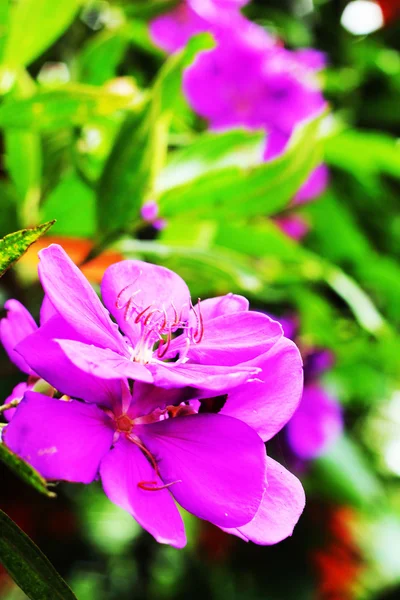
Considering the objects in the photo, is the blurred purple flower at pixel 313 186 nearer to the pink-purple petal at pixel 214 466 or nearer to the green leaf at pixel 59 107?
the green leaf at pixel 59 107

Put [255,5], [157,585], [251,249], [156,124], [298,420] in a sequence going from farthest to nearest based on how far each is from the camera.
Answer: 1. [255,5]
2. [157,585]
3. [298,420]
4. [251,249]
5. [156,124]

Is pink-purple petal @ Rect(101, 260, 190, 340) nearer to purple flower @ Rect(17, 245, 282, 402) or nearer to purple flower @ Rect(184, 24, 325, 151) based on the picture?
purple flower @ Rect(17, 245, 282, 402)

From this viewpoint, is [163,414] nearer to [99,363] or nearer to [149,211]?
[99,363]

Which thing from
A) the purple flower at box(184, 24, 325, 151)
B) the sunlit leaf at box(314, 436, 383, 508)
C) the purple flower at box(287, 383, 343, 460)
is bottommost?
the sunlit leaf at box(314, 436, 383, 508)

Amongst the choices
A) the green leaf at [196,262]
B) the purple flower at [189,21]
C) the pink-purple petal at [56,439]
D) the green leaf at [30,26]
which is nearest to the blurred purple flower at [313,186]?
the purple flower at [189,21]

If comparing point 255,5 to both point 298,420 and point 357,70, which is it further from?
point 298,420

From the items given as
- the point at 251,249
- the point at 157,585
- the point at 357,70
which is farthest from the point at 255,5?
the point at 157,585

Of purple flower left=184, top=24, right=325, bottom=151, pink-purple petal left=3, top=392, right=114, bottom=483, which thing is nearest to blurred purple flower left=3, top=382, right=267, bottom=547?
pink-purple petal left=3, top=392, right=114, bottom=483
